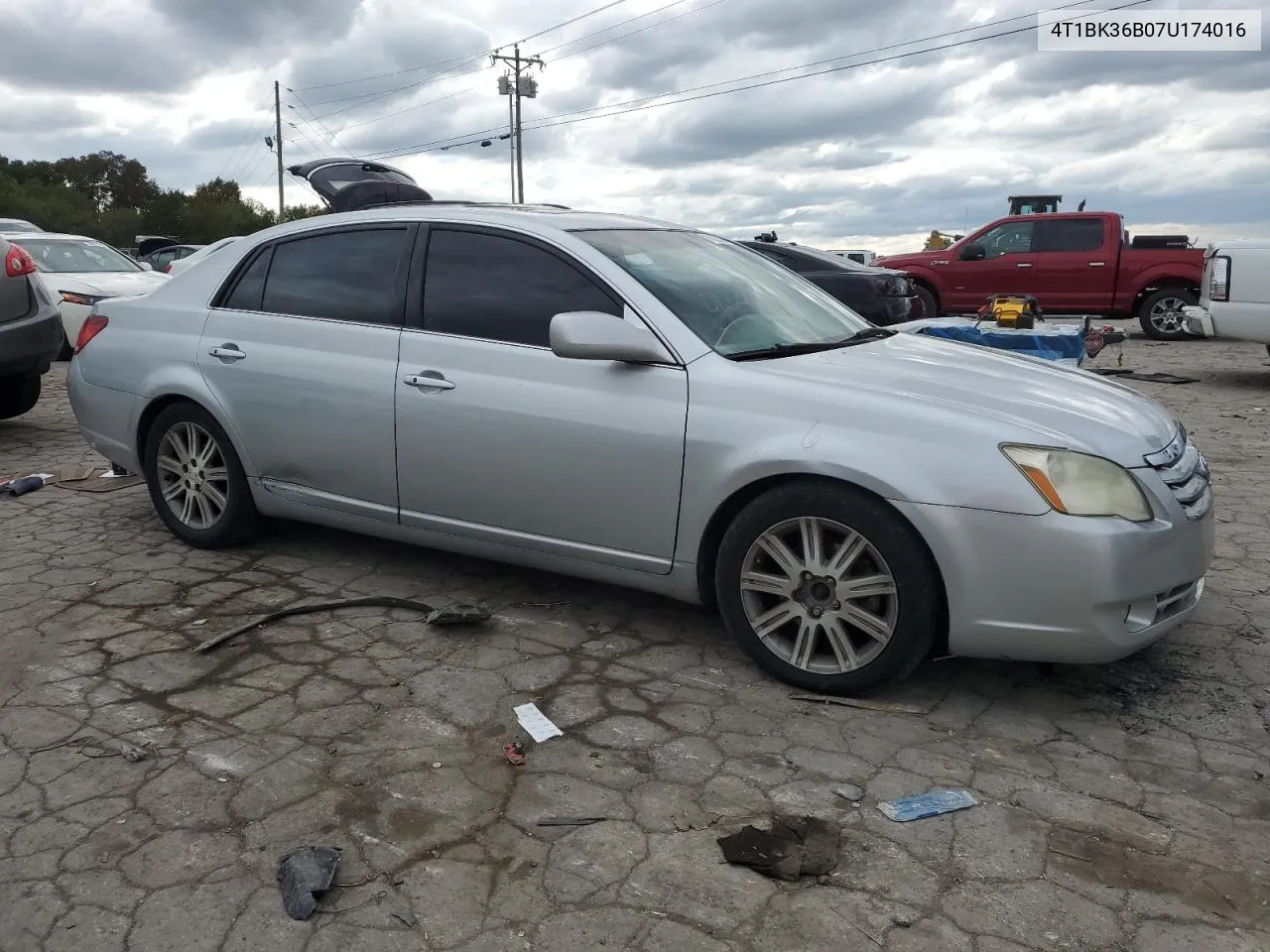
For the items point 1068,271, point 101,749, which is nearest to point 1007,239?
point 1068,271

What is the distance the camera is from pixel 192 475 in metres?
5.06

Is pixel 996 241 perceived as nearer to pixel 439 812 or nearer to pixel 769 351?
pixel 769 351

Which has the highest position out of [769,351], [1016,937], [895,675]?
[769,351]

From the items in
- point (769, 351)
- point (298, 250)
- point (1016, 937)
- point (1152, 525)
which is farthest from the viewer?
point (298, 250)

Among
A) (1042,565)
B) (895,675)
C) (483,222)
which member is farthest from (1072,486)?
(483,222)

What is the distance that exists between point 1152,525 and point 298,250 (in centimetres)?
367

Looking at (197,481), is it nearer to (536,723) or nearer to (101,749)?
(101,749)

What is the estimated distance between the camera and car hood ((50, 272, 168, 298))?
11031mm

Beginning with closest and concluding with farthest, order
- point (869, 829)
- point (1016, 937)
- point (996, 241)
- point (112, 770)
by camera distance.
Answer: point (1016, 937) < point (869, 829) < point (112, 770) < point (996, 241)

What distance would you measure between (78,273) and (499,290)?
946 centimetres

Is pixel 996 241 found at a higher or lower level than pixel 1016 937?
higher

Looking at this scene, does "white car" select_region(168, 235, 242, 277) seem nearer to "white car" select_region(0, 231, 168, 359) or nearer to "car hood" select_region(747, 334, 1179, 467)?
"white car" select_region(0, 231, 168, 359)

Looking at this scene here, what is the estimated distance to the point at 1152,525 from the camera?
3273 millimetres

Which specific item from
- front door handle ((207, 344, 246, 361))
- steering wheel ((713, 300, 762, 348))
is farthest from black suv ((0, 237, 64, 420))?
steering wheel ((713, 300, 762, 348))
